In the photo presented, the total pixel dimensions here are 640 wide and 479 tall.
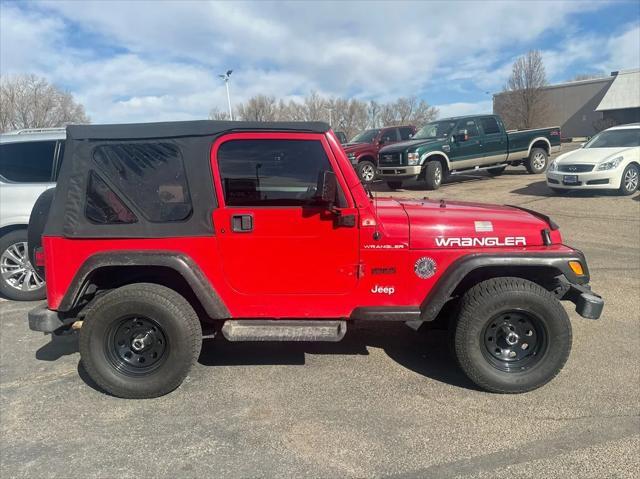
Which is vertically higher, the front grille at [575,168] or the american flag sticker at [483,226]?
the front grille at [575,168]

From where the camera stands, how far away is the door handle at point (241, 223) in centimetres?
312

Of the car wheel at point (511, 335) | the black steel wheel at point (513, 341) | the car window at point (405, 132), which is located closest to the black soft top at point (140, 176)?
the car wheel at point (511, 335)

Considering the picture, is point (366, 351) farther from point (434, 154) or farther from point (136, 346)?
point (434, 154)

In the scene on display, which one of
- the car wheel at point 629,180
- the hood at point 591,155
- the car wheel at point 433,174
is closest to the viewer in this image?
the car wheel at point 629,180

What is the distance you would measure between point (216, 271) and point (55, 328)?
48.9 inches

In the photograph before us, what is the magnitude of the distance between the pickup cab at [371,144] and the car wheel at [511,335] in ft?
37.4

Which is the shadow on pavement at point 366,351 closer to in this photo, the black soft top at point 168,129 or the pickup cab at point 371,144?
the black soft top at point 168,129

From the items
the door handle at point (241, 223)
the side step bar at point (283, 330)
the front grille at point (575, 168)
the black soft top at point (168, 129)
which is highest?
the black soft top at point (168, 129)

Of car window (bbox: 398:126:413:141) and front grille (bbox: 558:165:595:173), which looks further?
car window (bbox: 398:126:413:141)

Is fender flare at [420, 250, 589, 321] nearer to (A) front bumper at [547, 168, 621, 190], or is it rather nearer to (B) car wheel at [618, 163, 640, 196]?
(A) front bumper at [547, 168, 621, 190]

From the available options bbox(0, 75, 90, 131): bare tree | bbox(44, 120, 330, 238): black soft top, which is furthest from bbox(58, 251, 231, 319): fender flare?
bbox(0, 75, 90, 131): bare tree

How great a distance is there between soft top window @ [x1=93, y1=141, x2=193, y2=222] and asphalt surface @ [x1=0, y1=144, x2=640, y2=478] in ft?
4.60

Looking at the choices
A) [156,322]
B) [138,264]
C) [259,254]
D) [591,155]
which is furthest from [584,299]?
[591,155]

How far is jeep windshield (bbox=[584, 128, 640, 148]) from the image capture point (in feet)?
35.7
